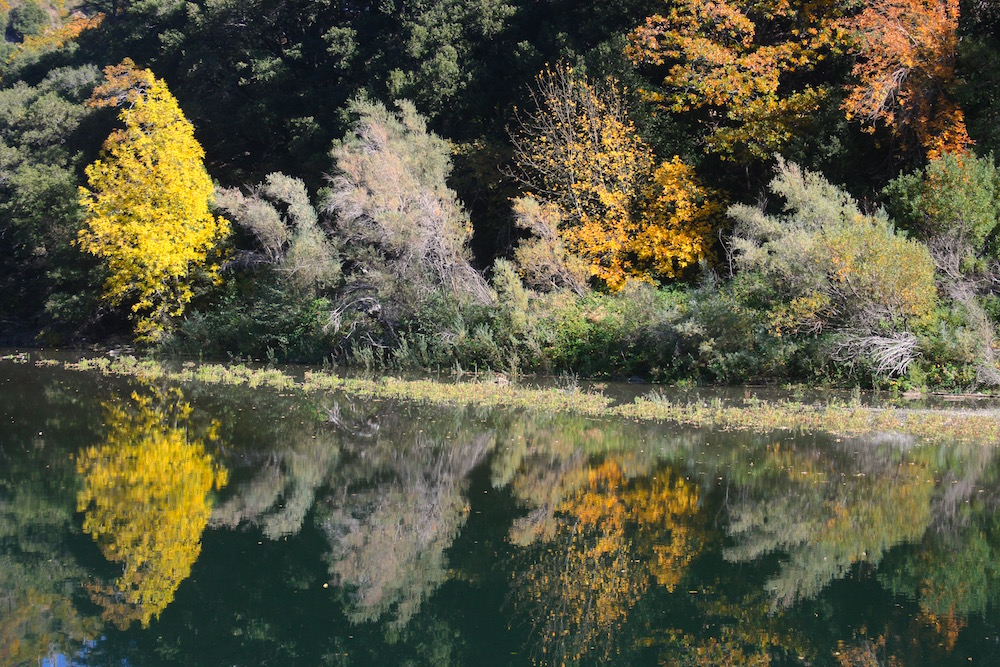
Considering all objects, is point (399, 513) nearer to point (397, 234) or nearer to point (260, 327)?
point (397, 234)

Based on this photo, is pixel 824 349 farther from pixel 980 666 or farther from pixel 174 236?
pixel 174 236

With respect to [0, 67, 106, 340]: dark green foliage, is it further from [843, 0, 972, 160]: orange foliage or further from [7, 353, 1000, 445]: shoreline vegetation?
[843, 0, 972, 160]: orange foliage

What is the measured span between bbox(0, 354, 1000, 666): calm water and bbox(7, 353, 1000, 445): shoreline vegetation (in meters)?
0.90

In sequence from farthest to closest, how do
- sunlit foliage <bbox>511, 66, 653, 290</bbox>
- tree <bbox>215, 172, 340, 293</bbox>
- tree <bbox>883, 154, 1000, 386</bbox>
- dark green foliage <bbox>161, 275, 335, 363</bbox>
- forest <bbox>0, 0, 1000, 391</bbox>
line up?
dark green foliage <bbox>161, 275, 335, 363</bbox>
tree <bbox>215, 172, 340, 293</bbox>
sunlit foliage <bbox>511, 66, 653, 290</bbox>
forest <bbox>0, 0, 1000, 391</bbox>
tree <bbox>883, 154, 1000, 386</bbox>

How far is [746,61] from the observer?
25.8 metres

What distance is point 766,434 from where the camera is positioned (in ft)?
50.4

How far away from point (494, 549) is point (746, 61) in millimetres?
19605

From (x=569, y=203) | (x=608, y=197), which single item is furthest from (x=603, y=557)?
(x=569, y=203)

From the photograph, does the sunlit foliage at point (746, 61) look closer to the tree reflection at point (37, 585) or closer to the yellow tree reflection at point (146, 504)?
the yellow tree reflection at point (146, 504)

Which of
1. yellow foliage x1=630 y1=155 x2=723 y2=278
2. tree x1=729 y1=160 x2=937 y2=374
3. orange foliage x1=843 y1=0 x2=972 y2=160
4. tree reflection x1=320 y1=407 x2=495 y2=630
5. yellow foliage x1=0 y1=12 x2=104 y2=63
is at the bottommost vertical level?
tree reflection x1=320 y1=407 x2=495 y2=630

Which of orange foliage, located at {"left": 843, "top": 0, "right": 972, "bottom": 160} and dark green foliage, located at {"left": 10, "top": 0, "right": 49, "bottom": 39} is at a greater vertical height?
dark green foliage, located at {"left": 10, "top": 0, "right": 49, "bottom": 39}

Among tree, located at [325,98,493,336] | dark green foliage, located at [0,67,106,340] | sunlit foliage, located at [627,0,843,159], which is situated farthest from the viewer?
dark green foliage, located at [0,67,106,340]

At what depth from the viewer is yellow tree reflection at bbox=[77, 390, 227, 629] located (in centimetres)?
839

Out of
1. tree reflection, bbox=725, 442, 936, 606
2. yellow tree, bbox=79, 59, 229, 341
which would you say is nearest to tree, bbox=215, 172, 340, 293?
yellow tree, bbox=79, 59, 229, 341
